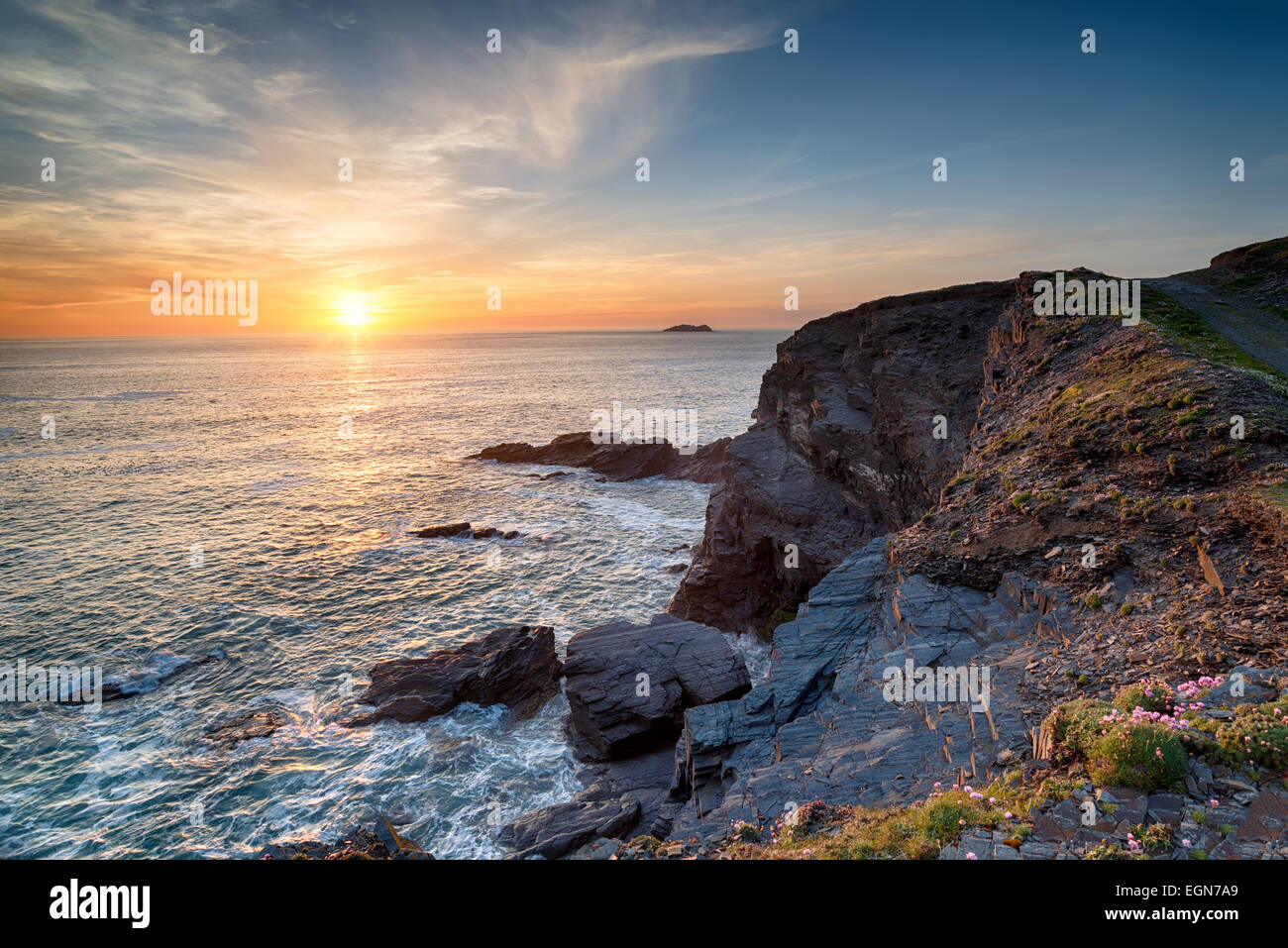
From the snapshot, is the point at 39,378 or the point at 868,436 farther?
the point at 39,378

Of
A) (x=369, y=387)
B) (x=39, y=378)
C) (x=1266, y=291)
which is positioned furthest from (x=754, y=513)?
(x=39, y=378)

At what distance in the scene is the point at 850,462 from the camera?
115 feet

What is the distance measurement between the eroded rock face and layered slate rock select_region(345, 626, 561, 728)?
9.87 metres

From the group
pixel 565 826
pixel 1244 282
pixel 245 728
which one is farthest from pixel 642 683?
pixel 1244 282

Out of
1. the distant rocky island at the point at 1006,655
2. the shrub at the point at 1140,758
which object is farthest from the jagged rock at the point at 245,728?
the shrub at the point at 1140,758

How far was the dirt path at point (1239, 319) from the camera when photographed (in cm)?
2261

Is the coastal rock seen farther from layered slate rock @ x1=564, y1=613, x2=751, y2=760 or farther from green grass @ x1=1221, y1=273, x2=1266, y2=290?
green grass @ x1=1221, y1=273, x2=1266, y2=290

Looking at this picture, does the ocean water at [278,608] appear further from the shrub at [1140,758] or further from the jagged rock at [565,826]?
the shrub at [1140,758]

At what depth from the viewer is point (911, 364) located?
3372 cm

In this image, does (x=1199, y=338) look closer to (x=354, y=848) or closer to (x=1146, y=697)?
(x=1146, y=697)

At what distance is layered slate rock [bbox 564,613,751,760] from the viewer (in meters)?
22.6

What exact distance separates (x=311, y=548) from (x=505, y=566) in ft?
51.7

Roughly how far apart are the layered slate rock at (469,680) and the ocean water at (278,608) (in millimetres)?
715

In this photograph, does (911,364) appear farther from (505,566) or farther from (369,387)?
(369,387)
